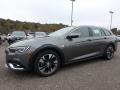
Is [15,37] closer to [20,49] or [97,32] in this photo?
[97,32]

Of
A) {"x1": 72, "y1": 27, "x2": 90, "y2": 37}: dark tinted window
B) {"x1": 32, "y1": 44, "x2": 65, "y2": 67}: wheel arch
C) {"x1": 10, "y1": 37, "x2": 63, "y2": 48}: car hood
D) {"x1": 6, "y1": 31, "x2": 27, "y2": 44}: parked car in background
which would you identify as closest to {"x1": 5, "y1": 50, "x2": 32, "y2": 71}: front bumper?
{"x1": 32, "y1": 44, "x2": 65, "y2": 67}: wheel arch

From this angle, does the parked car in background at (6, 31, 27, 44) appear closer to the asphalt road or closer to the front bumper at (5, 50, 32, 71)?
the asphalt road

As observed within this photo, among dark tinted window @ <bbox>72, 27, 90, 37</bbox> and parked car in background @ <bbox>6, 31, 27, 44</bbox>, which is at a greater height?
dark tinted window @ <bbox>72, 27, 90, 37</bbox>

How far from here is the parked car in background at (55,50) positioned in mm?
4605

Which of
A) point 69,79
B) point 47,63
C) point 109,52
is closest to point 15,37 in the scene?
point 109,52

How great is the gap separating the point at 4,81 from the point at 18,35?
479 inches

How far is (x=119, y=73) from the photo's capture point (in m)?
5.18

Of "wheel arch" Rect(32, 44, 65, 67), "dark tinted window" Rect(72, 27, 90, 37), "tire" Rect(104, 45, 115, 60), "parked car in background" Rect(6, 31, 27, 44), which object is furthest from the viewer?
"parked car in background" Rect(6, 31, 27, 44)

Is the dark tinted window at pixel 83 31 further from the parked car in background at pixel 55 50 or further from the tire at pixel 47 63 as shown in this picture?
the tire at pixel 47 63

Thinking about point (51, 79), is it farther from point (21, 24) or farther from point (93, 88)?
point (21, 24)

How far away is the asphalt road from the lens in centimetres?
409

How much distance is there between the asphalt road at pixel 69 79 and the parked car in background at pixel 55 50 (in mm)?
305

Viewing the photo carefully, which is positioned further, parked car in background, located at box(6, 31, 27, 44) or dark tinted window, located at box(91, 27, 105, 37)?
parked car in background, located at box(6, 31, 27, 44)

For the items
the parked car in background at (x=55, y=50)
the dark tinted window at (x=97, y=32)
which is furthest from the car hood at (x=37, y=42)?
the dark tinted window at (x=97, y=32)
